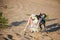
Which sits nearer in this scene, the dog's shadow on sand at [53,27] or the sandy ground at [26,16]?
the sandy ground at [26,16]

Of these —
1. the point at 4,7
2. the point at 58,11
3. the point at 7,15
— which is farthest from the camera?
the point at 58,11

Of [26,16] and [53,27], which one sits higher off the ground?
[26,16]

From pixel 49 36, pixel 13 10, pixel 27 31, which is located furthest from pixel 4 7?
pixel 49 36

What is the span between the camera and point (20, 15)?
14.2 ft

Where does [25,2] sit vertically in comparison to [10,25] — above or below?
above

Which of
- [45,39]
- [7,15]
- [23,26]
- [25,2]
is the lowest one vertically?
[45,39]

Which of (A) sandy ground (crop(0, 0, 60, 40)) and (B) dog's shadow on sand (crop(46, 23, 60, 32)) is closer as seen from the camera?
(A) sandy ground (crop(0, 0, 60, 40))

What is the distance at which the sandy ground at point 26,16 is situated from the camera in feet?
12.0

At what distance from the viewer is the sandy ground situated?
3.67m

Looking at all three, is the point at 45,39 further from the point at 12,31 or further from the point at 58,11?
the point at 58,11

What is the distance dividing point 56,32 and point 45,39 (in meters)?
0.41

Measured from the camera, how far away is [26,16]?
4273 mm

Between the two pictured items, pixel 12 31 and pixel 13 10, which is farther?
pixel 13 10

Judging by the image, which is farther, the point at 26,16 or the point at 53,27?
the point at 26,16
